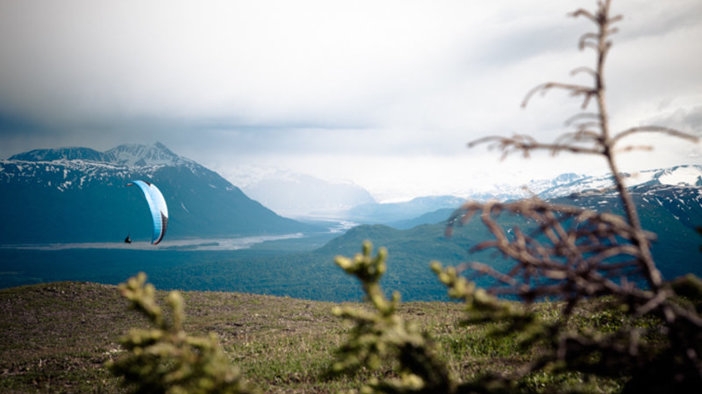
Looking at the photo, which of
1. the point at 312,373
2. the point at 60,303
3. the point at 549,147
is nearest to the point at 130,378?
the point at 549,147

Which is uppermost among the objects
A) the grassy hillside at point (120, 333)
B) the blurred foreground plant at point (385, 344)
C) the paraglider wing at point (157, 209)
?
the paraglider wing at point (157, 209)

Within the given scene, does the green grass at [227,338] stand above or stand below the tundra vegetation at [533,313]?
below

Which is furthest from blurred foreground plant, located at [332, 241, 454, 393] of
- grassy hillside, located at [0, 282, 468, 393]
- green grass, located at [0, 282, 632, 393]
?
grassy hillside, located at [0, 282, 468, 393]

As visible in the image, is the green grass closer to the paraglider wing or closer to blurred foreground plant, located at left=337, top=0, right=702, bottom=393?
blurred foreground plant, located at left=337, top=0, right=702, bottom=393

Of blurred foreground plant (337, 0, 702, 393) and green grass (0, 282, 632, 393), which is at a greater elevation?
blurred foreground plant (337, 0, 702, 393)

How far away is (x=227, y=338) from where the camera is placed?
25.4 metres

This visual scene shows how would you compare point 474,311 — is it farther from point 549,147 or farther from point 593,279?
point 549,147

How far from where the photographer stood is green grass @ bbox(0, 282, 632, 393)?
487 inches

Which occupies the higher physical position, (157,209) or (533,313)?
(157,209)

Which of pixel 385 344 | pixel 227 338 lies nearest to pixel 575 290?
pixel 385 344

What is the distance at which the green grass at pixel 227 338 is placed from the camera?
40.6ft

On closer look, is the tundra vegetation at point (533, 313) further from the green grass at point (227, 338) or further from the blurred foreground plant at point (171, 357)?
the green grass at point (227, 338)

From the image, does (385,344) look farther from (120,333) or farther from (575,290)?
(120,333)

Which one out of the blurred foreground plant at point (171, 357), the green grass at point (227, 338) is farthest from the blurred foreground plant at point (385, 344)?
the blurred foreground plant at point (171, 357)
